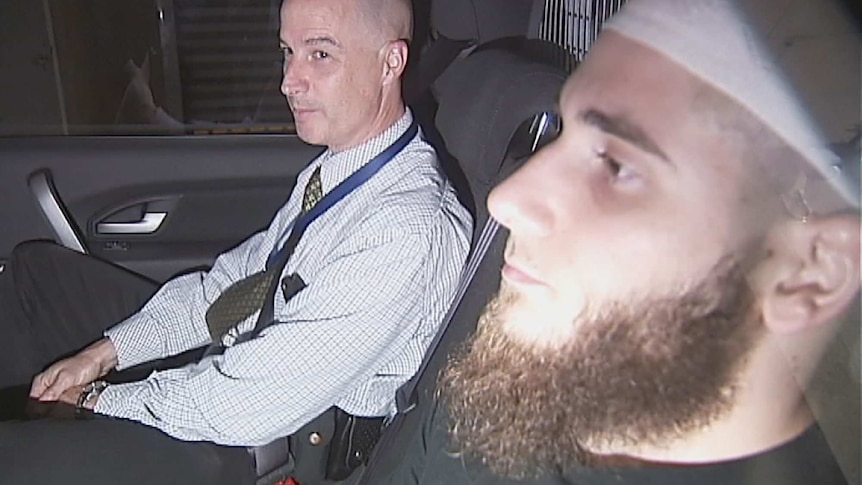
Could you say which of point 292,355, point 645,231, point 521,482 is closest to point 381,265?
point 292,355

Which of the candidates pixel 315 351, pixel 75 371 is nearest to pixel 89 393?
pixel 75 371

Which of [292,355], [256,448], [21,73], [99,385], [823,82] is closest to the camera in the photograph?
[823,82]

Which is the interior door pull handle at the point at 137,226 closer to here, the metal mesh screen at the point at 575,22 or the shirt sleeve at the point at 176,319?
the shirt sleeve at the point at 176,319

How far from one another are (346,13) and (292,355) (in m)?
0.44

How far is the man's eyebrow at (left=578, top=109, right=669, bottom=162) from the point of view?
2.20ft

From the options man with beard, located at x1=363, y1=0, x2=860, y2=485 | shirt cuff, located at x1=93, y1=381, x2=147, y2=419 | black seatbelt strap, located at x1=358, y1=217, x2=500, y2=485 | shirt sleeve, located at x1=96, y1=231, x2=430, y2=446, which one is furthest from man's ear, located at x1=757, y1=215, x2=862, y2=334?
shirt cuff, located at x1=93, y1=381, x2=147, y2=419

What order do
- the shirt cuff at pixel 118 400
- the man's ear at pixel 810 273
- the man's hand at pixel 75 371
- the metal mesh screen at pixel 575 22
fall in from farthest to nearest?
the man's hand at pixel 75 371 < the shirt cuff at pixel 118 400 < the metal mesh screen at pixel 575 22 < the man's ear at pixel 810 273

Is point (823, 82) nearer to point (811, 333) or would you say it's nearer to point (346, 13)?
point (811, 333)

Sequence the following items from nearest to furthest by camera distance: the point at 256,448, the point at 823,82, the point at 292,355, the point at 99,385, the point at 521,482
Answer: the point at 823,82, the point at 521,482, the point at 292,355, the point at 256,448, the point at 99,385

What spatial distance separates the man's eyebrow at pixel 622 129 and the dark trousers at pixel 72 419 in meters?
0.81

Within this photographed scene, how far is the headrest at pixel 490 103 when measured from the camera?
4.15 feet

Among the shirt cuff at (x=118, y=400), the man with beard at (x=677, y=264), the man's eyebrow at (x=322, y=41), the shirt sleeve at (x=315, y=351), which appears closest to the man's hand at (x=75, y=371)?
the shirt cuff at (x=118, y=400)

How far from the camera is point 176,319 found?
1616mm

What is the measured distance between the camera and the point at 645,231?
0.68 m
